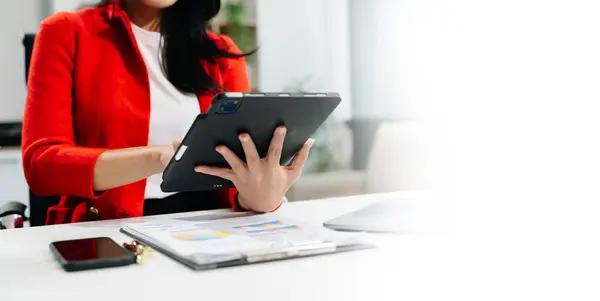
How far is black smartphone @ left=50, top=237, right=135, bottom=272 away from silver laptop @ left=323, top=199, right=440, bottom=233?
12.3 inches

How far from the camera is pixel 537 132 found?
7.95 ft

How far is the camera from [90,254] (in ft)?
2.19

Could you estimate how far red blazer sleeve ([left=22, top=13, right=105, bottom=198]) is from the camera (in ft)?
3.43

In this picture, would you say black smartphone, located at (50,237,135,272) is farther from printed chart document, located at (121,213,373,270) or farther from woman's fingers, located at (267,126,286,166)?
woman's fingers, located at (267,126,286,166)

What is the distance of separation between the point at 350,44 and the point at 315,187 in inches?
46.4

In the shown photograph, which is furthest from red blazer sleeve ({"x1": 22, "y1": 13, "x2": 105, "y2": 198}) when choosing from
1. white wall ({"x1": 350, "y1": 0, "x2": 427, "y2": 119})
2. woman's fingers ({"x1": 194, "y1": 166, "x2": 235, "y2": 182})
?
white wall ({"x1": 350, "y1": 0, "x2": 427, "y2": 119})

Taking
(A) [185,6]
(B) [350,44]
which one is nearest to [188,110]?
(A) [185,6]

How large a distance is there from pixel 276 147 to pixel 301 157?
10cm

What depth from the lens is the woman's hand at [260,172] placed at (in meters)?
0.92

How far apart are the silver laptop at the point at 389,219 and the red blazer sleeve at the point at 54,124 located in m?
0.44

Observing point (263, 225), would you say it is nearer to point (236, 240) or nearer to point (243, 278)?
point (236, 240)

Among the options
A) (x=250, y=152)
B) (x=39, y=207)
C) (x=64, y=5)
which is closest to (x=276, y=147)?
(x=250, y=152)

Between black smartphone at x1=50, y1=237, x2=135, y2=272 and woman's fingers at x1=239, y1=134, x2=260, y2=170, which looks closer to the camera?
black smartphone at x1=50, y1=237, x2=135, y2=272

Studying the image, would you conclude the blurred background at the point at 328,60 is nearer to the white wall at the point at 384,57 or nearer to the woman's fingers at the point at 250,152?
the white wall at the point at 384,57
